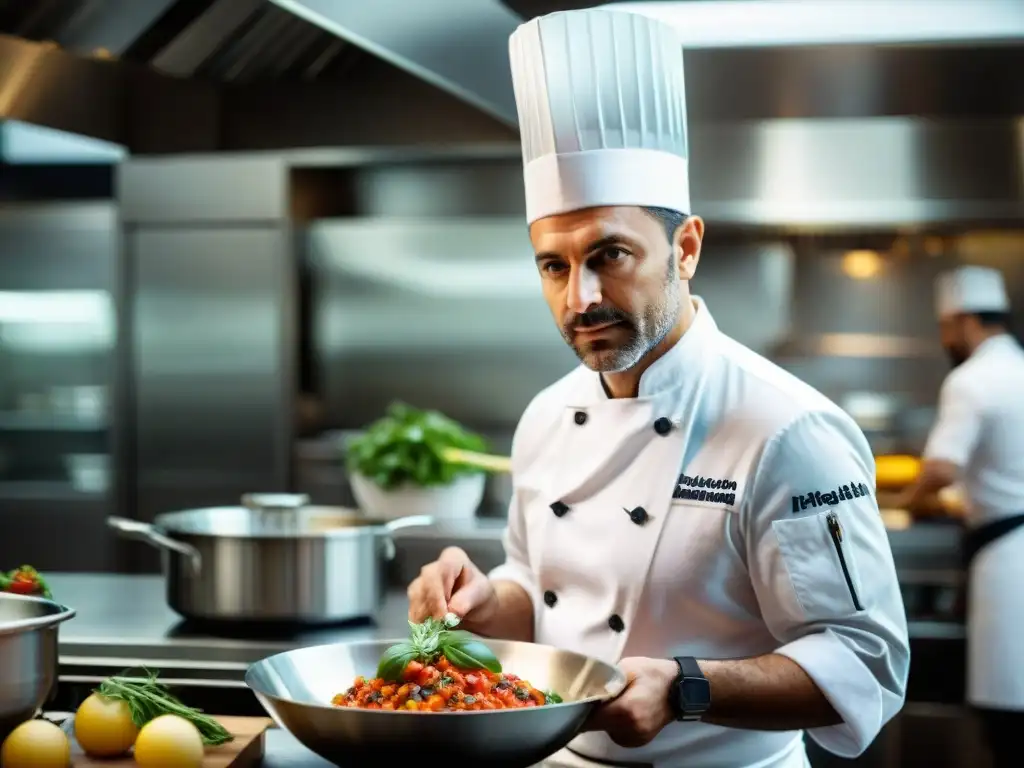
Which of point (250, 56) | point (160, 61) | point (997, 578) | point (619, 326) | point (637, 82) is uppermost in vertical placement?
point (250, 56)

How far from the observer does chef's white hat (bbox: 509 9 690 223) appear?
1709mm

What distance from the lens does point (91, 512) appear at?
5227 millimetres

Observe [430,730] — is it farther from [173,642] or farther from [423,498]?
[423,498]

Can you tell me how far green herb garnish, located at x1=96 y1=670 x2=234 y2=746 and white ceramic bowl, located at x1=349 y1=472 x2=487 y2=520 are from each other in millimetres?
1455

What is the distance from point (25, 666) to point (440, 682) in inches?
Result: 20.0

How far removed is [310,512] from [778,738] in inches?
46.0

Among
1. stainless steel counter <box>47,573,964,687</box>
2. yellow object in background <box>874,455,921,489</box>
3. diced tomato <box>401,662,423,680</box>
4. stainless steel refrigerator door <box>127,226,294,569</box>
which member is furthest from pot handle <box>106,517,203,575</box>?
yellow object in background <box>874,455,921,489</box>

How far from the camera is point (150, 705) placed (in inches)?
64.2

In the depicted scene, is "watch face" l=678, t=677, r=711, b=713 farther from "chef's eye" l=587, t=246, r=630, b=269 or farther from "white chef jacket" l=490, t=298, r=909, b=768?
"chef's eye" l=587, t=246, r=630, b=269

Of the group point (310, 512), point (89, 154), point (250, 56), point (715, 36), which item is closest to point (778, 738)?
point (310, 512)

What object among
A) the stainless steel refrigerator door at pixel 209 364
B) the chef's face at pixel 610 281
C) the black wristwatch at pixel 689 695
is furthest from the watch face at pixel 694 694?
the stainless steel refrigerator door at pixel 209 364

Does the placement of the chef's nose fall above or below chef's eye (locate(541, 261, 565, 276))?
below

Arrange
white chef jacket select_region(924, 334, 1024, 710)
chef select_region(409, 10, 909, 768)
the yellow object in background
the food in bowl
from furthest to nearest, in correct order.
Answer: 1. the yellow object in background
2. white chef jacket select_region(924, 334, 1024, 710)
3. chef select_region(409, 10, 909, 768)
4. the food in bowl

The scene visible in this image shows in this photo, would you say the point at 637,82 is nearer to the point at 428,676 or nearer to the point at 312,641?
the point at 428,676
